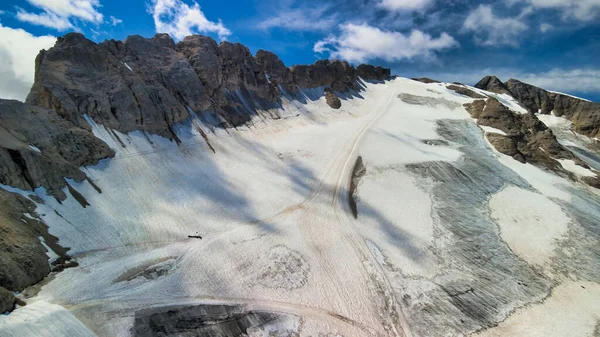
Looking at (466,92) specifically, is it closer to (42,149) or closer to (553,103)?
(553,103)

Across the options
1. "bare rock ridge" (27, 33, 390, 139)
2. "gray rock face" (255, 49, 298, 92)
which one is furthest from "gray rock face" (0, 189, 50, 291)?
"gray rock face" (255, 49, 298, 92)

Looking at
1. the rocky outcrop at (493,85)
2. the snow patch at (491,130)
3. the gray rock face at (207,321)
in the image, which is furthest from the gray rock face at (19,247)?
the rocky outcrop at (493,85)

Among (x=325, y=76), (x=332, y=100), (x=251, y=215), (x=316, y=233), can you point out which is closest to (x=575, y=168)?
(x=332, y=100)

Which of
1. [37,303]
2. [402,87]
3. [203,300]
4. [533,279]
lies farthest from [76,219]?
[402,87]

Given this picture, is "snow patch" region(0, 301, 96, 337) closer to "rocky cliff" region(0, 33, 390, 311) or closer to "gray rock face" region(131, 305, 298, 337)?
"rocky cliff" region(0, 33, 390, 311)

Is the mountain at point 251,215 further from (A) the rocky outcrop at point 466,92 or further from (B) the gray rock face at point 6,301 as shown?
(A) the rocky outcrop at point 466,92

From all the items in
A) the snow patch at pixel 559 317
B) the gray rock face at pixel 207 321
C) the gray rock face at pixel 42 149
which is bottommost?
the snow patch at pixel 559 317
